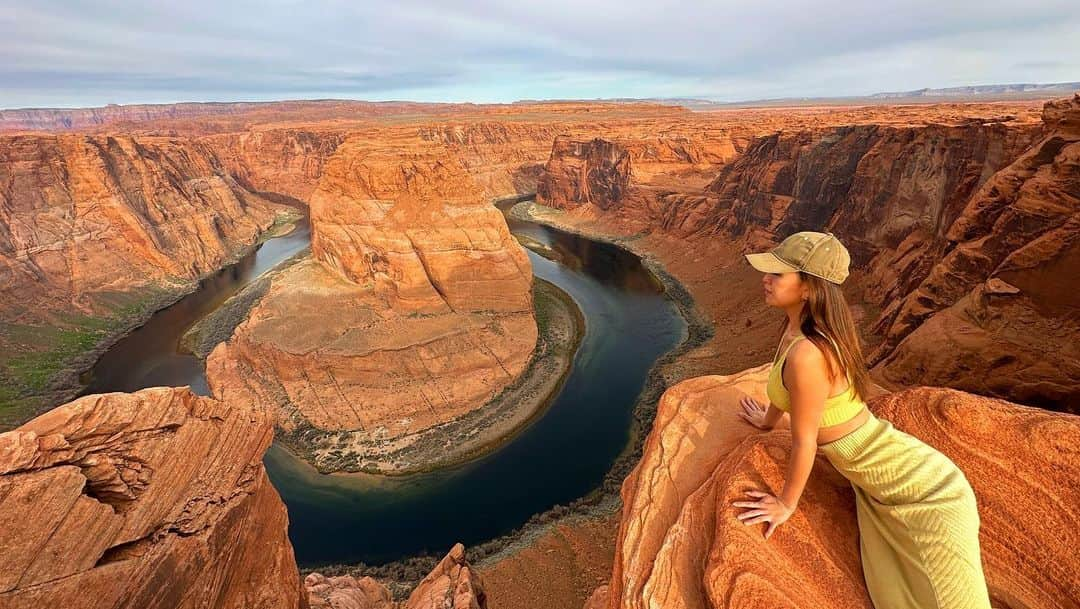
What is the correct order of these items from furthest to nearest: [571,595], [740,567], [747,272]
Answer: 1. [747,272]
2. [571,595]
3. [740,567]

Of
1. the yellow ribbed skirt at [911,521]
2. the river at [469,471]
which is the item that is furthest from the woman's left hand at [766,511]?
the river at [469,471]

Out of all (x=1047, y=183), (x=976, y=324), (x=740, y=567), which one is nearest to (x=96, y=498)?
(x=740, y=567)

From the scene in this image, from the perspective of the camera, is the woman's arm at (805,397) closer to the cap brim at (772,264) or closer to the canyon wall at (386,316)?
the cap brim at (772,264)

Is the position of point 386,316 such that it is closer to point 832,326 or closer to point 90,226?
point 832,326

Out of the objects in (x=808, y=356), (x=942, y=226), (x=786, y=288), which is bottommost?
(x=942, y=226)

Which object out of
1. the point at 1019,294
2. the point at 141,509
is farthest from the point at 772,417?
the point at 1019,294

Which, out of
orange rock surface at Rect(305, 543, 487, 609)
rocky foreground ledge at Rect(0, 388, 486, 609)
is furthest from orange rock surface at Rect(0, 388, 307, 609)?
orange rock surface at Rect(305, 543, 487, 609)

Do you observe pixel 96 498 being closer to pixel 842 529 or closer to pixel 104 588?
pixel 104 588
